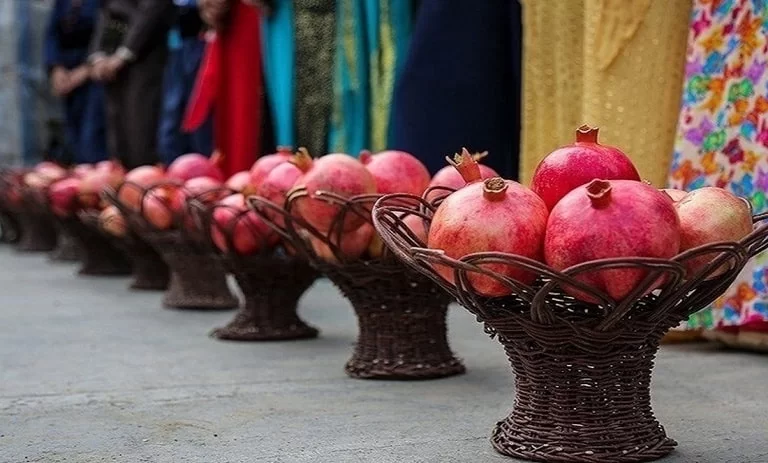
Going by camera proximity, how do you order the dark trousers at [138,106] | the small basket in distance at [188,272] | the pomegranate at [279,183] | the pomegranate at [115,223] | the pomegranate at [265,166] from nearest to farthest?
the pomegranate at [279,183]
the pomegranate at [265,166]
the small basket in distance at [188,272]
the pomegranate at [115,223]
the dark trousers at [138,106]

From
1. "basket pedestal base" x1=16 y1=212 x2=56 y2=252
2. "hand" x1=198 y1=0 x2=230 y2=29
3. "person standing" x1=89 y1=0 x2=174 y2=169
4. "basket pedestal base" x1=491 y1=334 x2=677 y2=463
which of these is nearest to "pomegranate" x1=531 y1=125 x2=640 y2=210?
"basket pedestal base" x1=491 y1=334 x2=677 y2=463

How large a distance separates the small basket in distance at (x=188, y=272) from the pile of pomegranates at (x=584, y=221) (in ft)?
7.17

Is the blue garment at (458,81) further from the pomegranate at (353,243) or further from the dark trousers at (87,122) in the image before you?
the dark trousers at (87,122)

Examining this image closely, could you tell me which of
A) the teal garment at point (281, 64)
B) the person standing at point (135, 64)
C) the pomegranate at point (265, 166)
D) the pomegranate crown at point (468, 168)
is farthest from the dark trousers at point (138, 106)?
the pomegranate crown at point (468, 168)

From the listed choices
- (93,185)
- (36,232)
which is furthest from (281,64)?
(36,232)

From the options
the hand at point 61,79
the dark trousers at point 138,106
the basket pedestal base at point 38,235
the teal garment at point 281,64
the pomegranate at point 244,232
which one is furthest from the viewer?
the hand at point 61,79

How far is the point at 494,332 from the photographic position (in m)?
1.82

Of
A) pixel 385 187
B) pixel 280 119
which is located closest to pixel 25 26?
pixel 280 119

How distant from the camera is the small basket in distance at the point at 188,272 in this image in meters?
3.92

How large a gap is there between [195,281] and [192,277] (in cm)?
2

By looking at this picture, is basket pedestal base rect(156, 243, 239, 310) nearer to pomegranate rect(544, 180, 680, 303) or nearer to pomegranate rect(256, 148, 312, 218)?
pomegranate rect(256, 148, 312, 218)

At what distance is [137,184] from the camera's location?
414cm

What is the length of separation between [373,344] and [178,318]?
4.42 ft

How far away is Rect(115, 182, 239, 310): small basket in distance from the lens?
392cm
